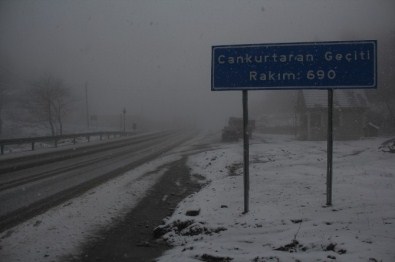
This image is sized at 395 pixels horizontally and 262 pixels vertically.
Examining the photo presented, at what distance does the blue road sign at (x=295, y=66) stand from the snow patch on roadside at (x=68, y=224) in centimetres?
369

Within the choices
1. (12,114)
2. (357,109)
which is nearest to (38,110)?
(12,114)

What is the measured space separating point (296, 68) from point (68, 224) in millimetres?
5388

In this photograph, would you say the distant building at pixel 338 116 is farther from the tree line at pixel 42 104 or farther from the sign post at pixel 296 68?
the sign post at pixel 296 68

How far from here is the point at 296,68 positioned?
7.72 meters

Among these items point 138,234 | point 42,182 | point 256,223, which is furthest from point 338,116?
point 138,234

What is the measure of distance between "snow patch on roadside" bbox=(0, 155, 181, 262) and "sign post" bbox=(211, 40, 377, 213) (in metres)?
3.10

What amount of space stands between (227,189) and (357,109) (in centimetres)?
2962

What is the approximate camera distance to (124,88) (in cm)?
14250

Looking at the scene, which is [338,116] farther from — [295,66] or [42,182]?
[295,66]

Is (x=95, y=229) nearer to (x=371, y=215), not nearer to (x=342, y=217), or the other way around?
(x=342, y=217)

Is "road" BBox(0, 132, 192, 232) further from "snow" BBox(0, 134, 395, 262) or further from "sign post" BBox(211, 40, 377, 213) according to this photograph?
"sign post" BBox(211, 40, 377, 213)

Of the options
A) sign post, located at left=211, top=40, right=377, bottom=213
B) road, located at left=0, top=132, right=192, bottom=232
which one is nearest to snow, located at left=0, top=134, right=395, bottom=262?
road, located at left=0, top=132, right=192, bottom=232

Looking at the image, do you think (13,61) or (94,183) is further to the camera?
(13,61)

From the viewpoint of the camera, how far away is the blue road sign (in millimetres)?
7574
